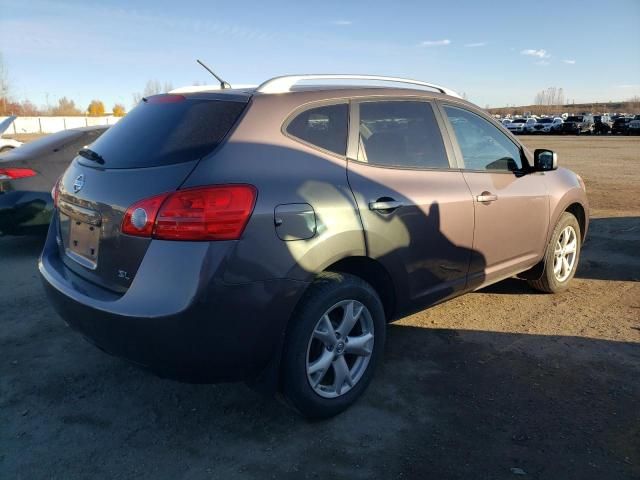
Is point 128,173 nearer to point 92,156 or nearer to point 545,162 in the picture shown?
point 92,156

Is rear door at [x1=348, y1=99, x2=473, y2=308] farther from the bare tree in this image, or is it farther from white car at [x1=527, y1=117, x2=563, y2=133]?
the bare tree

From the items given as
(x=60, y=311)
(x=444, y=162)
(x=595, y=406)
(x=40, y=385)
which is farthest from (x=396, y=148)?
(x=40, y=385)

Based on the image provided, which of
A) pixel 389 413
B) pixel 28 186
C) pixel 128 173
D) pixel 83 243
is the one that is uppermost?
pixel 128 173

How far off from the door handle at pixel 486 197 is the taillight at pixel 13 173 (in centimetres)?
487

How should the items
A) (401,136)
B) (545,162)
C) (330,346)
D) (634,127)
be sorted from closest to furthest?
(330,346)
(401,136)
(545,162)
(634,127)

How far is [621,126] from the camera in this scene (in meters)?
47.6

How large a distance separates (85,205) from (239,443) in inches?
58.4

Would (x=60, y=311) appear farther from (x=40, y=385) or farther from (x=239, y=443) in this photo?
(x=239, y=443)

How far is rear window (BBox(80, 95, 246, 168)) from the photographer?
2615 mm

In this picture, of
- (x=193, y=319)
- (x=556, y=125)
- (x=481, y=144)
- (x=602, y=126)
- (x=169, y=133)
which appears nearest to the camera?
(x=193, y=319)

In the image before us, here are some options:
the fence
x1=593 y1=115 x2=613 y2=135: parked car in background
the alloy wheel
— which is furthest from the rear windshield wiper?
the fence

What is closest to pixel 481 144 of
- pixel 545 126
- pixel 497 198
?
pixel 497 198

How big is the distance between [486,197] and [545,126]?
187ft

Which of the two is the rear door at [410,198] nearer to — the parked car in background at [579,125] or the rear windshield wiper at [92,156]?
the rear windshield wiper at [92,156]
